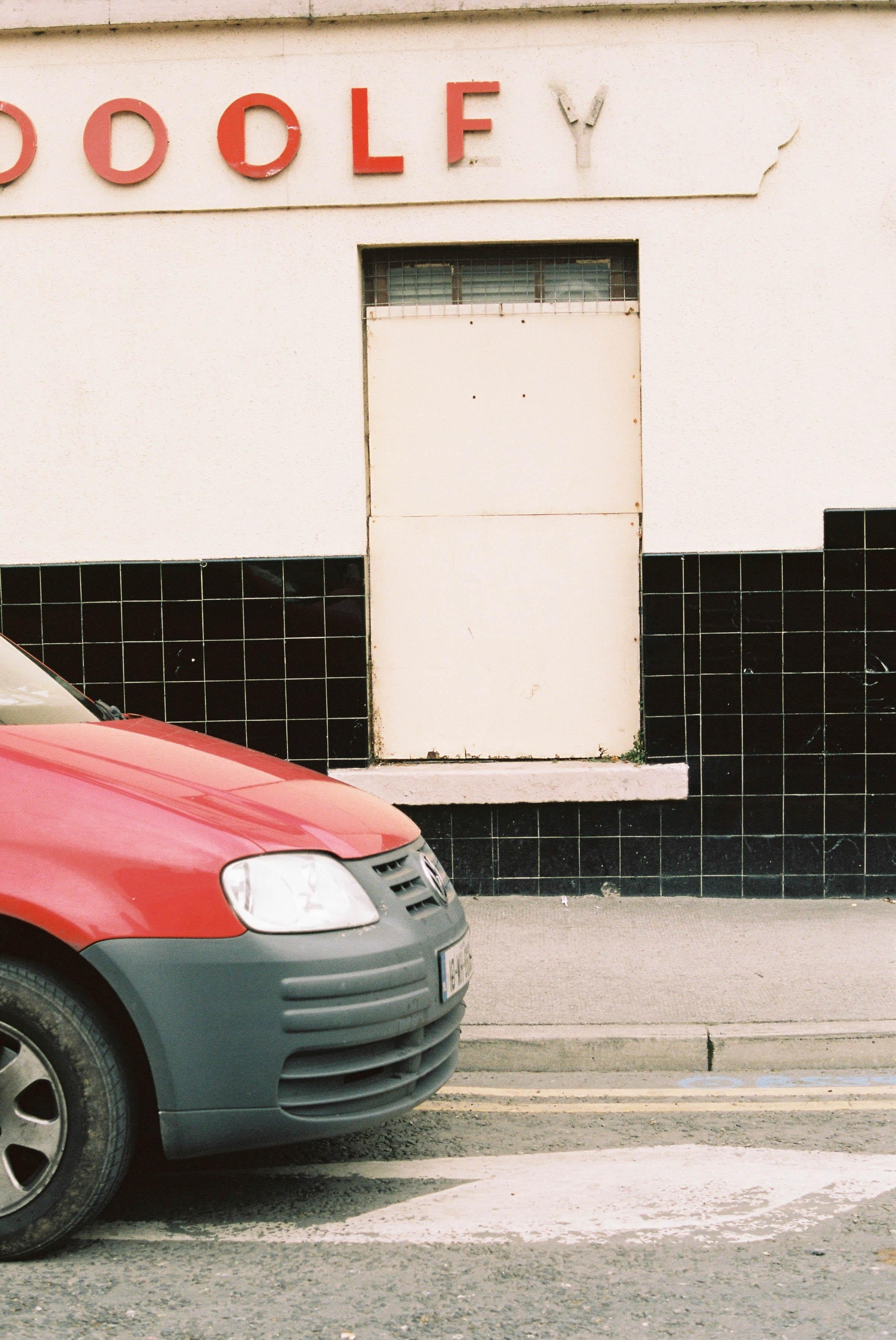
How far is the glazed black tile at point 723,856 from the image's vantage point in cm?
790

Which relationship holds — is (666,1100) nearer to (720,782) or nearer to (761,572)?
(720,782)

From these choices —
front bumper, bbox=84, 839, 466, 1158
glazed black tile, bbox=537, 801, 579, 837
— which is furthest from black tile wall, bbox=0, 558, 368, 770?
front bumper, bbox=84, 839, 466, 1158

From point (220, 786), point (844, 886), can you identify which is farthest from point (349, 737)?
point (220, 786)

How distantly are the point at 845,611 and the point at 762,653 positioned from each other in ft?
1.77

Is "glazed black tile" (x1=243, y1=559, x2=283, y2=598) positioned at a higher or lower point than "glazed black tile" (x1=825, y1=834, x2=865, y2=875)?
higher

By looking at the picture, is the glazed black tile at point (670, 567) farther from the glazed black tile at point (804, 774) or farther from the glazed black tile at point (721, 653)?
the glazed black tile at point (804, 774)

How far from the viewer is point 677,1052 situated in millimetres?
5293

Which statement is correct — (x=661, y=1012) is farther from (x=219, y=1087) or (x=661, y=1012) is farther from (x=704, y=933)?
(x=219, y=1087)

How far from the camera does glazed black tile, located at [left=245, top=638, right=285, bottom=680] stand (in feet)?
26.3

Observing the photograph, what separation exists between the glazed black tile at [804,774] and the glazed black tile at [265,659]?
3.00 m

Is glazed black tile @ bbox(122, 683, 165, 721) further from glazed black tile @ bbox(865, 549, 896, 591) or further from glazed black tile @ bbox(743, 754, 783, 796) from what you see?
glazed black tile @ bbox(865, 549, 896, 591)

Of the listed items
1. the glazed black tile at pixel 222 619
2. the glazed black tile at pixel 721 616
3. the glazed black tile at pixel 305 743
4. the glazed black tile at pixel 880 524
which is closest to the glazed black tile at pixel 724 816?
the glazed black tile at pixel 721 616

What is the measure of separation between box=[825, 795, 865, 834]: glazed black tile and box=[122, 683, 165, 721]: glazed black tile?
3954mm

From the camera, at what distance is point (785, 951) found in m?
6.66
